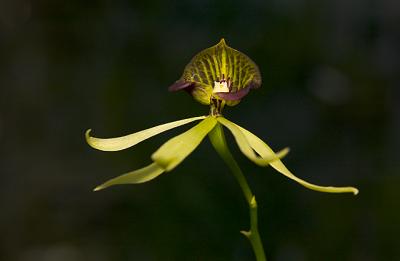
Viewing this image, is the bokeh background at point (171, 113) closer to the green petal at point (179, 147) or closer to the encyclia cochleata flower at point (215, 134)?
the encyclia cochleata flower at point (215, 134)

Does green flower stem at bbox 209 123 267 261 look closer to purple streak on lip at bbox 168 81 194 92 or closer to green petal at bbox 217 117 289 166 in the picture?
green petal at bbox 217 117 289 166

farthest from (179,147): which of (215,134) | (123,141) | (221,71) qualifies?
(221,71)

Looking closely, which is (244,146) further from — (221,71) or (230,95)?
(221,71)

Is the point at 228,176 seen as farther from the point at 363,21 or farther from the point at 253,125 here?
the point at 363,21

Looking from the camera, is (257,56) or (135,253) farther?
(257,56)

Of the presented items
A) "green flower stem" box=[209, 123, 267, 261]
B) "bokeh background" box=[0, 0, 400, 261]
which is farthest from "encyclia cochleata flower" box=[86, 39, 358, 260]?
"bokeh background" box=[0, 0, 400, 261]

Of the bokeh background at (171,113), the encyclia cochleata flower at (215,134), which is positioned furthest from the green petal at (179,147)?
the bokeh background at (171,113)

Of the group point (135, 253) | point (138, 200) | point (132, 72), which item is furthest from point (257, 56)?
point (135, 253)
